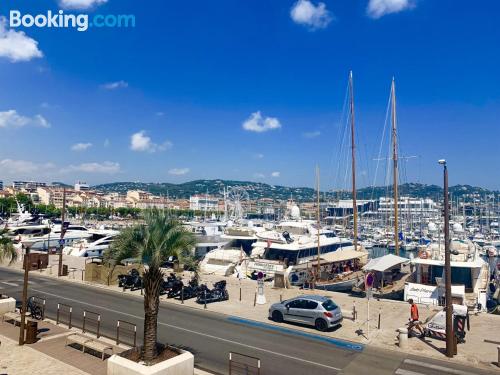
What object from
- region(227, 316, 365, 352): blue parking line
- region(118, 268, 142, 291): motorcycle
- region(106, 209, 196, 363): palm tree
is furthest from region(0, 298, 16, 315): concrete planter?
region(227, 316, 365, 352): blue parking line

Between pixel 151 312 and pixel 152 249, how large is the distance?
1.94 metres

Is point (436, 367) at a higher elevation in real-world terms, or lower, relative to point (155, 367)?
lower

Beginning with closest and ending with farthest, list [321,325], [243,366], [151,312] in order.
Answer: [151,312], [243,366], [321,325]

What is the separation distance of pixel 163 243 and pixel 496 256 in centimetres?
7357

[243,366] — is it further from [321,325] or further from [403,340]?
[403,340]

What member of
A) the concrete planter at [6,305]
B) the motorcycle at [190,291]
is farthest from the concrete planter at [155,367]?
the motorcycle at [190,291]

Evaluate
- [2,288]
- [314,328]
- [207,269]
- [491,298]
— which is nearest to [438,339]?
[314,328]

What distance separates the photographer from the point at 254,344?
15586mm

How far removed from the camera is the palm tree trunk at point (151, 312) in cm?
1155

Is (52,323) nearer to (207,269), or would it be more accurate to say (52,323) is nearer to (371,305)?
(371,305)


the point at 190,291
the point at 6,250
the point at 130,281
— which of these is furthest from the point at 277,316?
the point at 6,250

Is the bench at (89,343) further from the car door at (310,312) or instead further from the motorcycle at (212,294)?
the motorcycle at (212,294)

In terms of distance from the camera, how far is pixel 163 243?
1206 centimetres

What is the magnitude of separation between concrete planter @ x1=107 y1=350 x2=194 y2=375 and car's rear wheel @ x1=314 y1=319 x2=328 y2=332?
7.80 m
